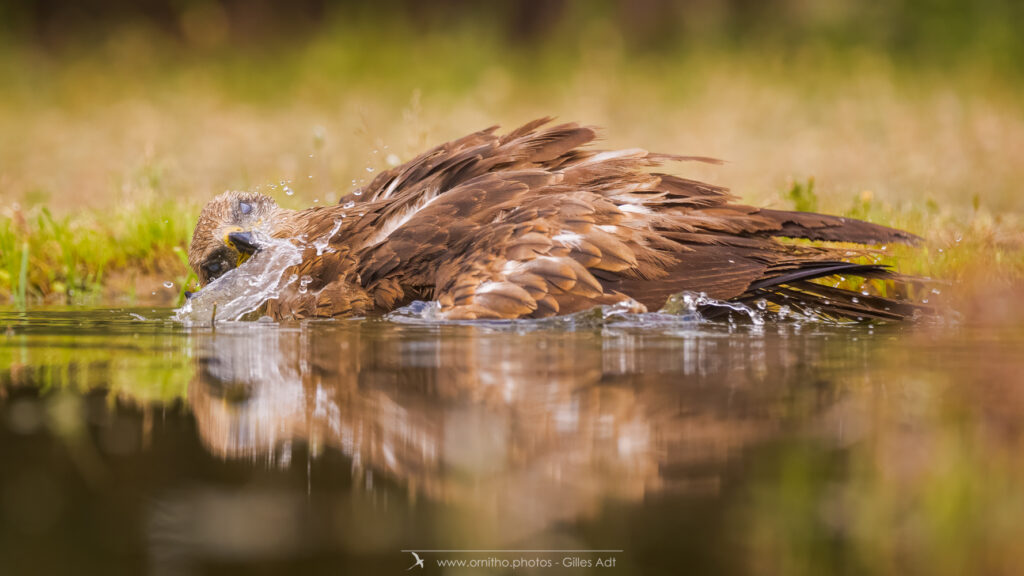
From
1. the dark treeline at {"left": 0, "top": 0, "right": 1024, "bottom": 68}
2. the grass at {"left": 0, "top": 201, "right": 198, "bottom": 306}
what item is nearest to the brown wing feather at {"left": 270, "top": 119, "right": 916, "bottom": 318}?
the grass at {"left": 0, "top": 201, "right": 198, "bottom": 306}

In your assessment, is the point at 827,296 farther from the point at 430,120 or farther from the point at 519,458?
the point at 430,120

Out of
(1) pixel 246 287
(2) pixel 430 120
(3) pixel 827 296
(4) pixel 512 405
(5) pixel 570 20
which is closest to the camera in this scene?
(4) pixel 512 405

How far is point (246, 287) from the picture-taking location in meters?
5.73

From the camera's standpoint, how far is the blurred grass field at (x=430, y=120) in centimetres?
745

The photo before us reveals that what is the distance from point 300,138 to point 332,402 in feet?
32.0

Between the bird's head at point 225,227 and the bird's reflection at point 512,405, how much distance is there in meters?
1.14

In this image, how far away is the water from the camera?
227 cm

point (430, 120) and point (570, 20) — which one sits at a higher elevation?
point (570, 20)

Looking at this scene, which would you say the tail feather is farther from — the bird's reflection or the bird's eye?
the bird's eye

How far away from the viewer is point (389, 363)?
165 inches

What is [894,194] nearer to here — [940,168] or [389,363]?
[940,168]

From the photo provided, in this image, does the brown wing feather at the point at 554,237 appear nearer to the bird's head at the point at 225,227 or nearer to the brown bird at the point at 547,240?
the brown bird at the point at 547,240

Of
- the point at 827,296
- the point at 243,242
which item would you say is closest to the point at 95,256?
the point at 243,242

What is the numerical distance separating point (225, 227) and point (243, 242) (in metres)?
0.19
